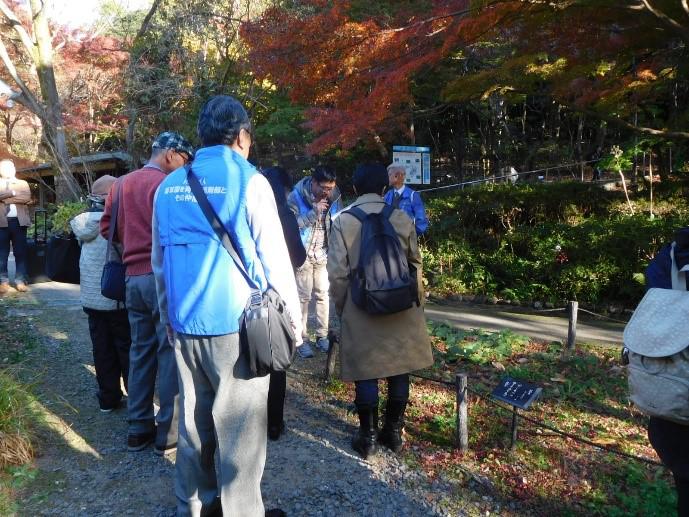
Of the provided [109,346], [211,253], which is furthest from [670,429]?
[109,346]

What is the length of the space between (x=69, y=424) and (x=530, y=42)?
618cm

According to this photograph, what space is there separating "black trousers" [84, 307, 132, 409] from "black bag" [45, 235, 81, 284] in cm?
49

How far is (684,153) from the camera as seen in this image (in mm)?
9617

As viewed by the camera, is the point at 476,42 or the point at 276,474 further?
the point at 476,42

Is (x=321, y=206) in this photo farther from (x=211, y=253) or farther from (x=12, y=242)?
(x=12, y=242)

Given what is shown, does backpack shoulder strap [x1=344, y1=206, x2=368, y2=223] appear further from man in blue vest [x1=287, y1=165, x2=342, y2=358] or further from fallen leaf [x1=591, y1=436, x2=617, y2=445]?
fallen leaf [x1=591, y1=436, x2=617, y2=445]

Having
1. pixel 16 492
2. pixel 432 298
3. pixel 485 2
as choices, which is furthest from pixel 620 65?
pixel 16 492

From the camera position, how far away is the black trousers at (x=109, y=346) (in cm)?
358

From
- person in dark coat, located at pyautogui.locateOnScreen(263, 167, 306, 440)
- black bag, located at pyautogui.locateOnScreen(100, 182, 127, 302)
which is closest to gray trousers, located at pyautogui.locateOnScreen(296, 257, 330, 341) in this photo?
person in dark coat, located at pyautogui.locateOnScreen(263, 167, 306, 440)

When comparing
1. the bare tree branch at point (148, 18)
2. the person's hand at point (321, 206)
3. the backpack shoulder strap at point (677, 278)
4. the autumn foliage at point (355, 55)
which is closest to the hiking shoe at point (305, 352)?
the person's hand at point (321, 206)

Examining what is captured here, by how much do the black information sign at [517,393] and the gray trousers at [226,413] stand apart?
151 cm

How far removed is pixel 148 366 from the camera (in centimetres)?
329

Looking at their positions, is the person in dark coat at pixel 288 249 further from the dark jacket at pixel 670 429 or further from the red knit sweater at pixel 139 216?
the dark jacket at pixel 670 429

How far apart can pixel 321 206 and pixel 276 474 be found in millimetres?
2361
